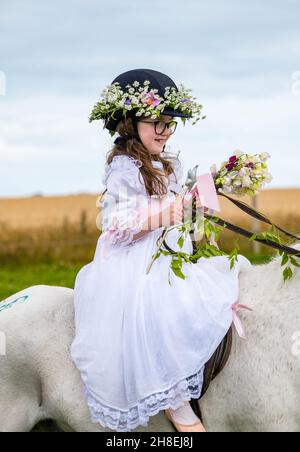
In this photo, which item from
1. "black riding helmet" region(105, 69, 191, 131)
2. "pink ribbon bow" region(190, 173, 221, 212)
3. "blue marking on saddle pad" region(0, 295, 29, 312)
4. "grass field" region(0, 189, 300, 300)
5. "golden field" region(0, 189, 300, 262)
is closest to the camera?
"pink ribbon bow" region(190, 173, 221, 212)

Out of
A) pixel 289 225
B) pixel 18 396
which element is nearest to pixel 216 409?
pixel 18 396

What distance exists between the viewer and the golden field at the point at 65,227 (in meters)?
16.2

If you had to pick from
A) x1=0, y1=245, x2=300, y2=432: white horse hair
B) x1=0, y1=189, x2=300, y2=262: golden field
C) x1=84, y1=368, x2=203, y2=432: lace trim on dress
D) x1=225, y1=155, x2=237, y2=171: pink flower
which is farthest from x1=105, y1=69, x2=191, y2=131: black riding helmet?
x1=0, y1=189, x2=300, y2=262: golden field

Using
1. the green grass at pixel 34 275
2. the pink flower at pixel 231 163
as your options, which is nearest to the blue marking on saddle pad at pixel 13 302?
the pink flower at pixel 231 163

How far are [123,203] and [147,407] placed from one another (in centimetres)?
111

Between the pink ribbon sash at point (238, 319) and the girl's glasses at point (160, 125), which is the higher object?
the girl's glasses at point (160, 125)

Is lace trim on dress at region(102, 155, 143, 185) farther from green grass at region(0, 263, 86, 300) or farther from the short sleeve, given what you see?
green grass at region(0, 263, 86, 300)

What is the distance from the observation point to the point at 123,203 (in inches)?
148

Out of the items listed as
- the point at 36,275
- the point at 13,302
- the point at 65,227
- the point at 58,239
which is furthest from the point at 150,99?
the point at 65,227

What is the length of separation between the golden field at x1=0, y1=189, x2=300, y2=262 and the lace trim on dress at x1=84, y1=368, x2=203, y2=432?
11.2 meters

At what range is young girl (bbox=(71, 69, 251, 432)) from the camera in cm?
363

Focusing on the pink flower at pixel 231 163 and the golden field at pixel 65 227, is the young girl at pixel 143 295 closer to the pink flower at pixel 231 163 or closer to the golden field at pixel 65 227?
the pink flower at pixel 231 163

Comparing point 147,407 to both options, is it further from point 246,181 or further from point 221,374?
point 246,181

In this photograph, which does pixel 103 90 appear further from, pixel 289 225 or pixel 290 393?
pixel 289 225
